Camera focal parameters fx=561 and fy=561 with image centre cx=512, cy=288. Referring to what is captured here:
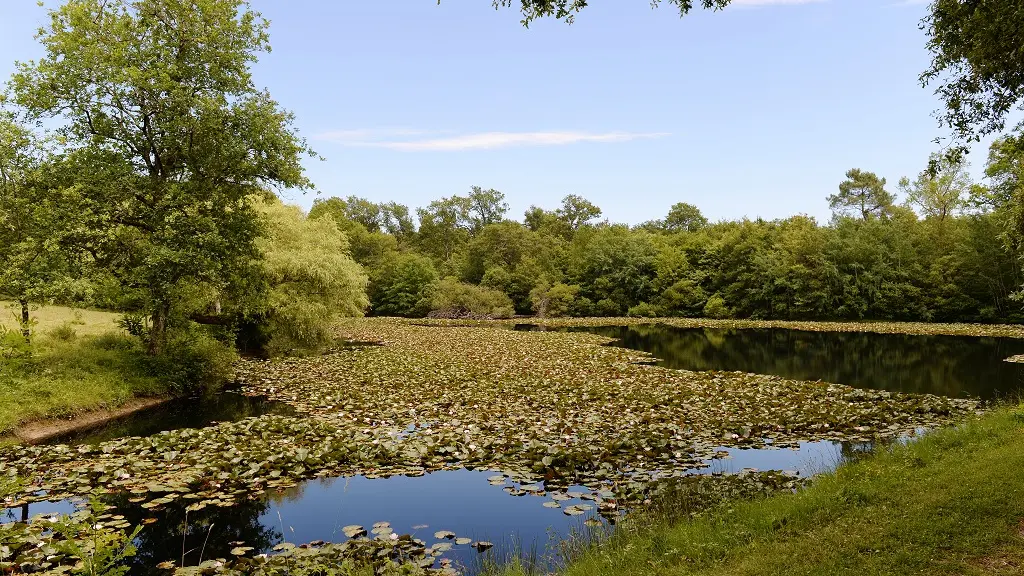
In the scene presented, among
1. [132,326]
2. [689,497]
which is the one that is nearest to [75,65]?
[132,326]

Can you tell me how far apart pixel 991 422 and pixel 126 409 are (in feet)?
61.1

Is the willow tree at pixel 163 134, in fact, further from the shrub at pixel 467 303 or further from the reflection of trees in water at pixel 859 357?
the shrub at pixel 467 303

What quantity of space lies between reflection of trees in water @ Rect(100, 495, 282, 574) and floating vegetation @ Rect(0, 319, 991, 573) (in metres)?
0.16

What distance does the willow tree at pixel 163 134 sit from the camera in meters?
14.6

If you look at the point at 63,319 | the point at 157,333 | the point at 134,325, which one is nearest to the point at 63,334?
the point at 134,325

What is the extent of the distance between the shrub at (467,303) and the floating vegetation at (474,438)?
121 feet

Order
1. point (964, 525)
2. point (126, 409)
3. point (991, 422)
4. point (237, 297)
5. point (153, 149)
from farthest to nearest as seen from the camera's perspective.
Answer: point (237, 297) → point (153, 149) → point (126, 409) → point (991, 422) → point (964, 525)

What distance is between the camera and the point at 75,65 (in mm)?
14477

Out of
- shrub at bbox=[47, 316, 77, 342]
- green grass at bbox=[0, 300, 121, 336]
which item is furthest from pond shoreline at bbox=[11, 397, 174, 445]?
shrub at bbox=[47, 316, 77, 342]

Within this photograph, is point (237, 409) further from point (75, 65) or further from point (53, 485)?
point (75, 65)

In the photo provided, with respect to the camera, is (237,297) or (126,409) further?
(237,297)

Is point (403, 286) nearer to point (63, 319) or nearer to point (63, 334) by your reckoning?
point (63, 319)

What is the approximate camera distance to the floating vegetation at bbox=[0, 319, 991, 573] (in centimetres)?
813

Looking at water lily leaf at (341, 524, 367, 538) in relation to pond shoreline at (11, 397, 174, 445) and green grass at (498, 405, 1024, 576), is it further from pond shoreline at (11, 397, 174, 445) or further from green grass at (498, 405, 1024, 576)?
pond shoreline at (11, 397, 174, 445)
